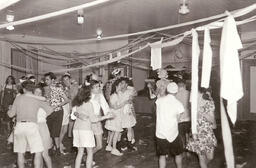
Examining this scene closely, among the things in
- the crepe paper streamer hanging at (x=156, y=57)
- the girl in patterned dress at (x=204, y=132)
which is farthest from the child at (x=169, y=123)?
the crepe paper streamer hanging at (x=156, y=57)

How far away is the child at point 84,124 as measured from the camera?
4.71 meters

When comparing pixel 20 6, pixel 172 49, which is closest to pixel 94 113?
pixel 20 6

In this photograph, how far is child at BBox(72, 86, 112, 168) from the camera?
471 cm

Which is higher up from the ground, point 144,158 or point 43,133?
point 43,133

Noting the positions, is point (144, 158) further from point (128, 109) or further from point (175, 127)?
point (175, 127)

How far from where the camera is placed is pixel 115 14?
8953 mm

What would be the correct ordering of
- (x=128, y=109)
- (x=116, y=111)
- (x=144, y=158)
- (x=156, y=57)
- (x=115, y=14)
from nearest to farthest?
(x=156, y=57), (x=144, y=158), (x=116, y=111), (x=128, y=109), (x=115, y=14)

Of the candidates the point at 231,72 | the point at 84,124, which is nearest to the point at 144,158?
the point at 84,124

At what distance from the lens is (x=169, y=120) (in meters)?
4.48

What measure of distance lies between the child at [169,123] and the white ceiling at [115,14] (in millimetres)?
3434

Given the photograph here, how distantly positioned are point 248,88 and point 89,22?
6.18 metres

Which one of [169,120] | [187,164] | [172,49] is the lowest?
[187,164]

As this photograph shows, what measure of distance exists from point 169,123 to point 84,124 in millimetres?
1203

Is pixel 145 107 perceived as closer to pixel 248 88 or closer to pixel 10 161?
pixel 248 88
